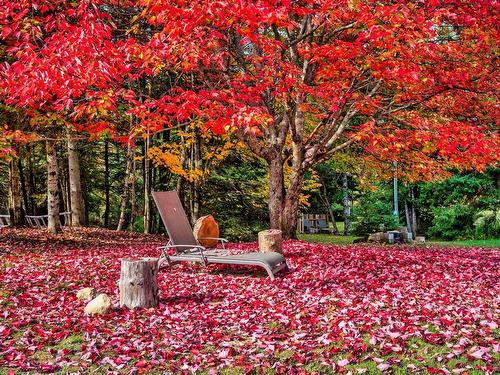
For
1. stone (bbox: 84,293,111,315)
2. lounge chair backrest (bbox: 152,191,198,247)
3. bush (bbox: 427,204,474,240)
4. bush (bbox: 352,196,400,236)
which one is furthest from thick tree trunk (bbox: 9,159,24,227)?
bush (bbox: 427,204,474,240)

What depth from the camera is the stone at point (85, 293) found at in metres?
7.05

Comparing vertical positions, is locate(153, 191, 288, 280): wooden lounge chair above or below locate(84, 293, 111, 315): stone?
above

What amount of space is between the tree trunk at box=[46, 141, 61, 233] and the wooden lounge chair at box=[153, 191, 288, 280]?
6.03 metres

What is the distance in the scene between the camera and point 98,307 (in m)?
6.33

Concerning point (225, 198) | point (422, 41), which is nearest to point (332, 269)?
point (422, 41)

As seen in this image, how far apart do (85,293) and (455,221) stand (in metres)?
21.7

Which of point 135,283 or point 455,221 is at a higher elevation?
point 135,283

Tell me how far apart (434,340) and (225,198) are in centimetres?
1376

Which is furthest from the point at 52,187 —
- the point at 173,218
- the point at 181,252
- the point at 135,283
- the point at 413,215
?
the point at 413,215

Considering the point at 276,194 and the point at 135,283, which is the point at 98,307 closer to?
the point at 135,283

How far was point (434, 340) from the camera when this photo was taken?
512 centimetres

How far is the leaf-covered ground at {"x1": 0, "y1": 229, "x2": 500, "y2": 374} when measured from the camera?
4762 millimetres

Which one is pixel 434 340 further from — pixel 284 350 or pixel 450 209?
pixel 450 209

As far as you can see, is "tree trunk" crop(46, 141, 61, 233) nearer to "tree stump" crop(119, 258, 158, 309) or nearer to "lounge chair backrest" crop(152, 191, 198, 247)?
"lounge chair backrest" crop(152, 191, 198, 247)
